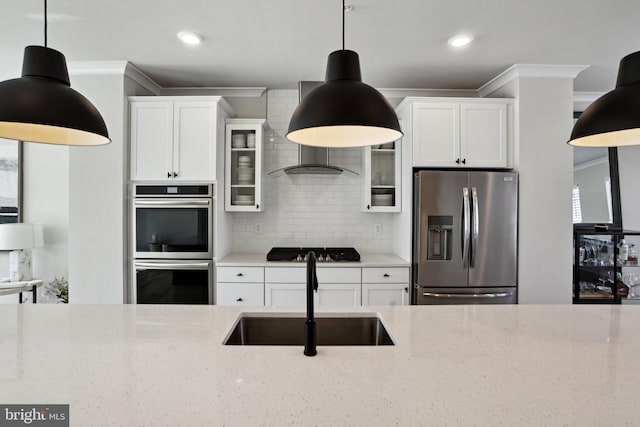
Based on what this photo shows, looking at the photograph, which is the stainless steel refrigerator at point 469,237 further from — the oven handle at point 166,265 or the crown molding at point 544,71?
the oven handle at point 166,265

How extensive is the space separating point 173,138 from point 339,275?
1900mm

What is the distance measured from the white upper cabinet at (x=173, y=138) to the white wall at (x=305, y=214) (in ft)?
2.43

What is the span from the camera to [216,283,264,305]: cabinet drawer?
2.91 m

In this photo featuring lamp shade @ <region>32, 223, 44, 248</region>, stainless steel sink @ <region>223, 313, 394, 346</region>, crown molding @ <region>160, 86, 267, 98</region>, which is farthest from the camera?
crown molding @ <region>160, 86, 267, 98</region>

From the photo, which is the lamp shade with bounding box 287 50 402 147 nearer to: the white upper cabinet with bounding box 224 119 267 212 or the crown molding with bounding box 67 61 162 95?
the white upper cabinet with bounding box 224 119 267 212

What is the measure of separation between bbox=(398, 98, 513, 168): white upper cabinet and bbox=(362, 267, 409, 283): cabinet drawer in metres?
0.96

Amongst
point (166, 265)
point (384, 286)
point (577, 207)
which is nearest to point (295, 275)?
point (384, 286)

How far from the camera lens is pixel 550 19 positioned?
2139 millimetres

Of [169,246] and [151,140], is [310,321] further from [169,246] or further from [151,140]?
[151,140]

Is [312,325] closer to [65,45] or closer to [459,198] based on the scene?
[459,198]

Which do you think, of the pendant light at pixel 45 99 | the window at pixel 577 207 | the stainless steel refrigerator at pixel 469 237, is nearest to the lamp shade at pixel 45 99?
the pendant light at pixel 45 99

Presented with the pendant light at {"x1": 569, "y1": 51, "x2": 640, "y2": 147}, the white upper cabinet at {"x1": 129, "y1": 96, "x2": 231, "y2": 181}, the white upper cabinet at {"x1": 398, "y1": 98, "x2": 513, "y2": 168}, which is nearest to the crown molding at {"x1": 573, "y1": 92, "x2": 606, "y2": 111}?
the white upper cabinet at {"x1": 398, "y1": 98, "x2": 513, "y2": 168}

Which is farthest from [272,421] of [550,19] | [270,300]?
[550,19]

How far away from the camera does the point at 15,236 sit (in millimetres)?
3008
